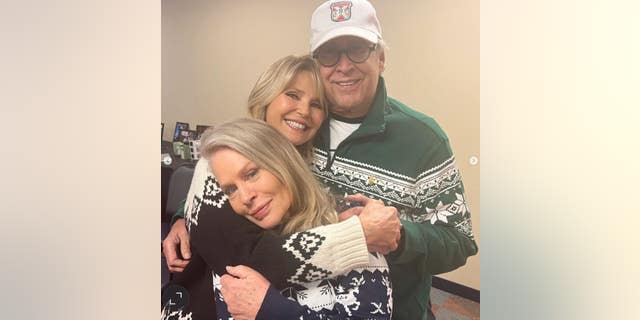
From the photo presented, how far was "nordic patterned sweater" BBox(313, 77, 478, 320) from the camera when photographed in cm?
135

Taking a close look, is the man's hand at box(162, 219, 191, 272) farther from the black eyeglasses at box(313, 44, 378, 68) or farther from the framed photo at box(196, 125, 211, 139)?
the black eyeglasses at box(313, 44, 378, 68)

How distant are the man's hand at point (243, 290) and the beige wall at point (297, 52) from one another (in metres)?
0.52

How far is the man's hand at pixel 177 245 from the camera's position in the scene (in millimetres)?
1438

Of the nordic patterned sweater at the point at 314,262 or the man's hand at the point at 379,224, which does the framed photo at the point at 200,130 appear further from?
the man's hand at the point at 379,224

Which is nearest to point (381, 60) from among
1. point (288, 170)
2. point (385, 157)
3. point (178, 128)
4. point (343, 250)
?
point (385, 157)

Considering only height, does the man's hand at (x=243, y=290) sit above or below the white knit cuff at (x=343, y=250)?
below

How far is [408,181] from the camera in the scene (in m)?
1.36

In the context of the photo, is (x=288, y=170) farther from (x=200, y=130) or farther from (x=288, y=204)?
(x=200, y=130)

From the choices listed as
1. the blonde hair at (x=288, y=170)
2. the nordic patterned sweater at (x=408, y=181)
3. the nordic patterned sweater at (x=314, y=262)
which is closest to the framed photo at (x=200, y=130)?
the blonde hair at (x=288, y=170)

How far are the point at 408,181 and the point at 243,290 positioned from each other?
64 centimetres
